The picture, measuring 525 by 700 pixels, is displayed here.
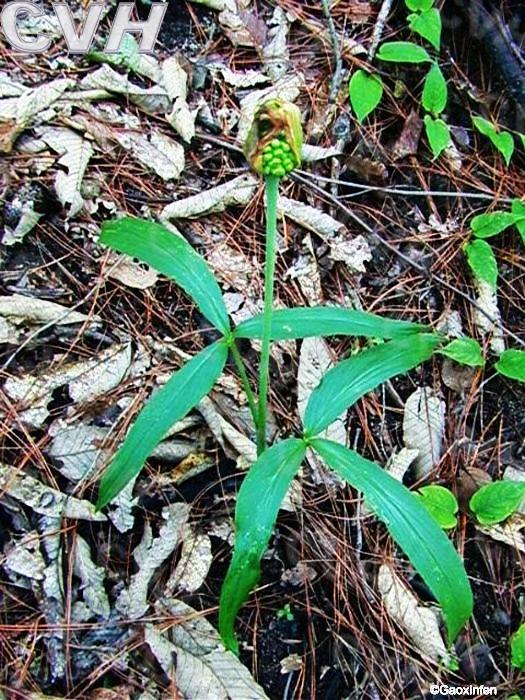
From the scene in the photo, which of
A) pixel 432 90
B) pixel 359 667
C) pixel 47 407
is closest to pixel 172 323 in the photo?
pixel 47 407

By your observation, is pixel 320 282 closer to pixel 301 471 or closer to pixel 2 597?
pixel 301 471

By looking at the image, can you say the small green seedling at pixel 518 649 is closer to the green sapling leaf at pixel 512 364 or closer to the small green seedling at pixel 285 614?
the small green seedling at pixel 285 614

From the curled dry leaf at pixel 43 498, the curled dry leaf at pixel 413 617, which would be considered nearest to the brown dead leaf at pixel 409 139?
the curled dry leaf at pixel 413 617

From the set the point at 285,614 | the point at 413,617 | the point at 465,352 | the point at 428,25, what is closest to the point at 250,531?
the point at 285,614

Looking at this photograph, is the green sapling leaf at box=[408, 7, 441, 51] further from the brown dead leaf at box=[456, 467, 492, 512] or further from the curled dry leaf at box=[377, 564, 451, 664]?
the curled dry leaf at box=[377, 564, 451, 664]

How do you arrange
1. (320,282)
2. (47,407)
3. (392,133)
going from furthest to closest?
(392,133) < (320,282) < (47,407)

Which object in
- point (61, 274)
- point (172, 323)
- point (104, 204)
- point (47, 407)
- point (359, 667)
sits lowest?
point (359, 667)

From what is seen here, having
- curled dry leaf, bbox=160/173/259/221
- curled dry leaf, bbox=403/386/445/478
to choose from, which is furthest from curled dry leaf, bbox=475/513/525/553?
curled dry leaf, bbox=160/173/259/221
